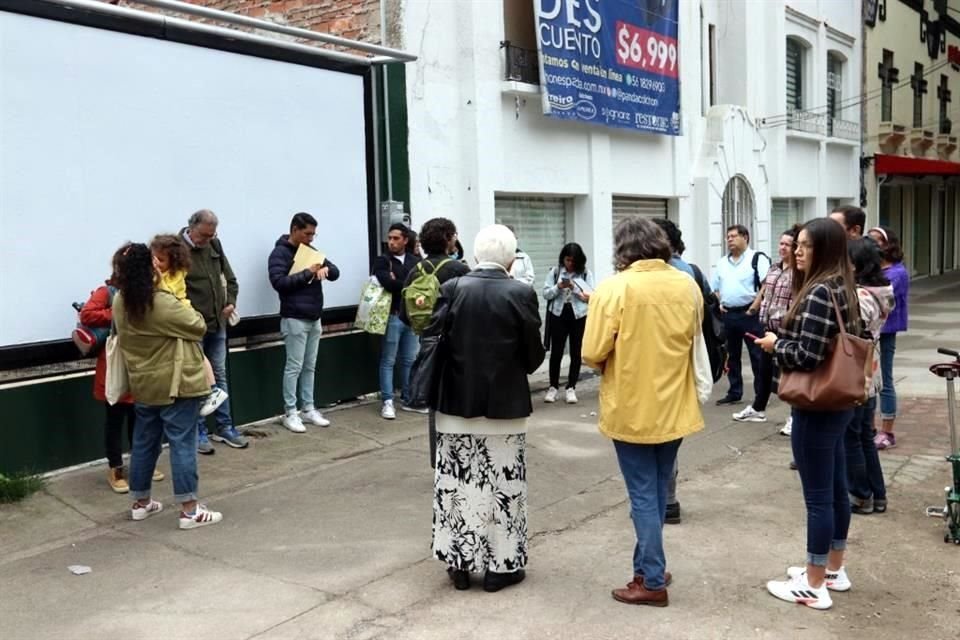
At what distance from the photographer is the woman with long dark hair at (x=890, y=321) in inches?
265

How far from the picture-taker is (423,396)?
4.43 metres

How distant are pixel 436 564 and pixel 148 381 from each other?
1.95 metres

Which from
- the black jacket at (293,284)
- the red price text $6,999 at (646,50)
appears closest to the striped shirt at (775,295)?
the black jacket at (293,284)

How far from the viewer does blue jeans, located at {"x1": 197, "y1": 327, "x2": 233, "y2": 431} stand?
7.04 meters

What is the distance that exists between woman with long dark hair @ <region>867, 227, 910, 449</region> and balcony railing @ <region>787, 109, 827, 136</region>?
10861 mm

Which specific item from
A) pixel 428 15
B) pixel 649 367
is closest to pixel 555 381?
pixel 428 15

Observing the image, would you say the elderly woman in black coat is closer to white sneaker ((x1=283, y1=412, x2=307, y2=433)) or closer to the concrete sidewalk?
the concrete sidewalk

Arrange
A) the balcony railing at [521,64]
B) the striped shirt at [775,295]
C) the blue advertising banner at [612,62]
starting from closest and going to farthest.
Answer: the striped shirt at [775,295], the balcony railing at [521,64], the blue advertising banner at [612,62]

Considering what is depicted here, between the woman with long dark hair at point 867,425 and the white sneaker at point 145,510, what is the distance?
425 centimetres

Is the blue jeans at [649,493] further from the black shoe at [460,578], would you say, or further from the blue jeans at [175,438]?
the blue jeans at [175,438]

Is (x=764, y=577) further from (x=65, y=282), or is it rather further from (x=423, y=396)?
(x=65, y=282)

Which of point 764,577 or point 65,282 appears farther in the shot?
point 65,282

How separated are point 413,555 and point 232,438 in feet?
9.15

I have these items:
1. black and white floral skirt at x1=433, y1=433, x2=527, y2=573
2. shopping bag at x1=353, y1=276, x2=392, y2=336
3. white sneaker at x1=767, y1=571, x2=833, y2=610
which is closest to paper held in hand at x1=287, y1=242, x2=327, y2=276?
shopping bag at x1=353, y1=276, x2=392, y2=336
